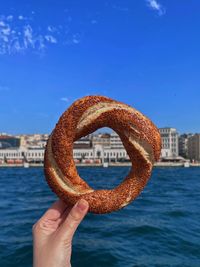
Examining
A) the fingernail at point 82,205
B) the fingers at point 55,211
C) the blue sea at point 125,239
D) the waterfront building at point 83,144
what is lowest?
the blue sea at point 125,239

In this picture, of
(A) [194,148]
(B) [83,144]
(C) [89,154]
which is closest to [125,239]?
(C) [89,154]

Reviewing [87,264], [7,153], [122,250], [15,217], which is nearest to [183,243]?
[122,250]

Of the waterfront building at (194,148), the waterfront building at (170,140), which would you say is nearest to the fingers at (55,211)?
the waterfront building at (194,148)

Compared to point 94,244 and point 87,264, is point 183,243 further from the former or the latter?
point 87,264

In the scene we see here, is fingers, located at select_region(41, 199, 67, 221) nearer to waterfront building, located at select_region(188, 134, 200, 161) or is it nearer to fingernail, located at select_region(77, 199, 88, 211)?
fingernail, located at select_region(77, 199, 88, 211)

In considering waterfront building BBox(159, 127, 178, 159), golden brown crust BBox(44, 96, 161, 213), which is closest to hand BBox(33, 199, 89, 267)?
golden brown crust BBox(44, 96, 161, 213)

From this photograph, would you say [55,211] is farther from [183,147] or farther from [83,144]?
[183,147]

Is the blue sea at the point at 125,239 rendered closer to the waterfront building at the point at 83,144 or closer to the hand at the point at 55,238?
the hand at the point at 55,238
